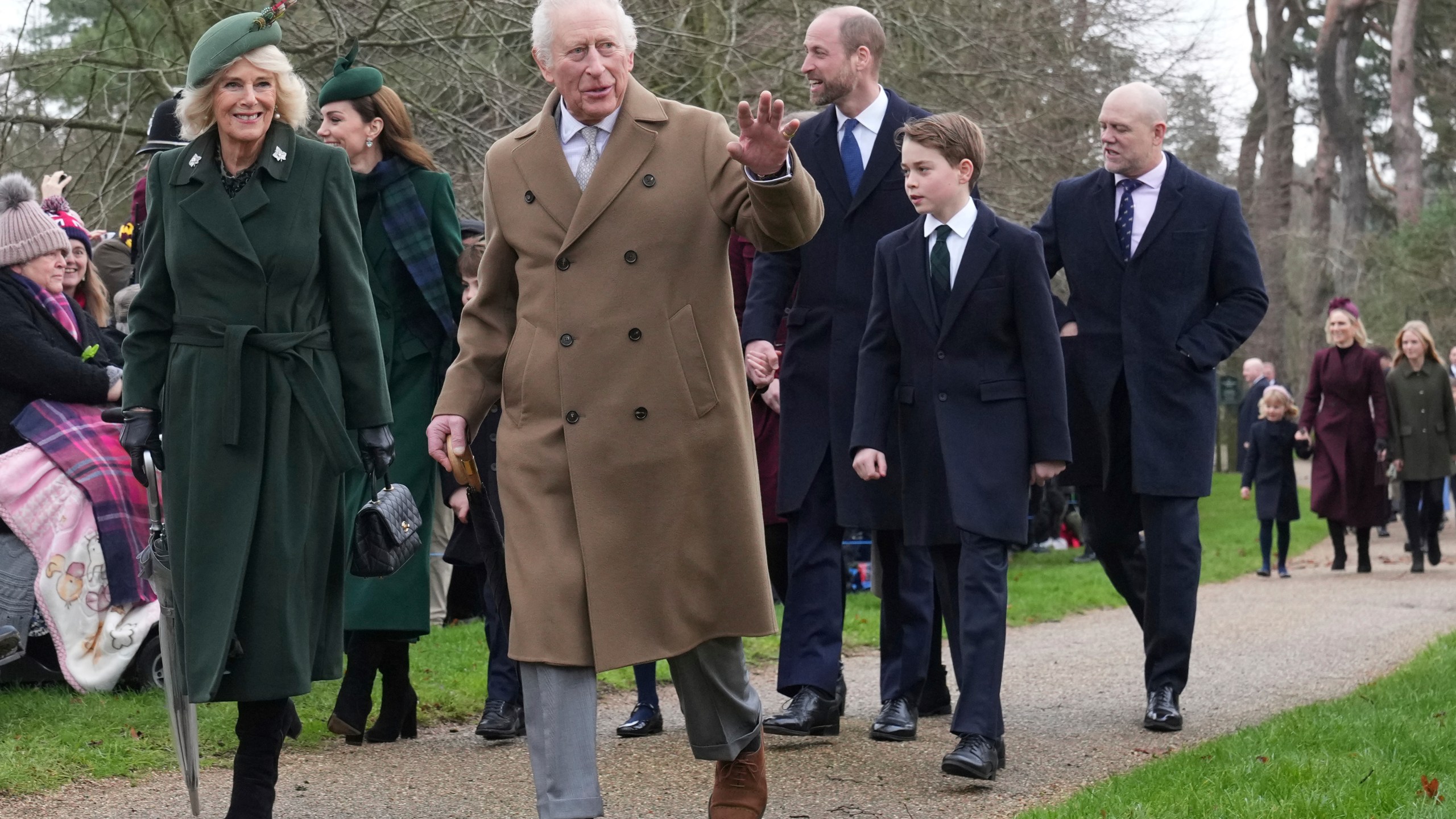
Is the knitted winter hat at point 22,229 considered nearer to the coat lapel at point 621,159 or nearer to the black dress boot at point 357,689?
the black dress boot at point 357,689

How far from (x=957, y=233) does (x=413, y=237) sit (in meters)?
1.89

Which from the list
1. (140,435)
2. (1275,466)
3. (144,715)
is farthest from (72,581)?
(1275,466)

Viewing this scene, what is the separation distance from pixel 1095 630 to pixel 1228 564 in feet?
20.0

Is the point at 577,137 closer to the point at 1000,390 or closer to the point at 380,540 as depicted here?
the point at 380,540

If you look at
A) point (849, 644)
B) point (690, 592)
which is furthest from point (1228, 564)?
point (690, 592)

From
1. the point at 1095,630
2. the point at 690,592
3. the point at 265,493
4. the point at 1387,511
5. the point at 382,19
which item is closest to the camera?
the point at 690,592

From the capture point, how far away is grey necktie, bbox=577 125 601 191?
4312 millimetres

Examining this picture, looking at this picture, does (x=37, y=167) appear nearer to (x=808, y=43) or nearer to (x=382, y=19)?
(x=382, y=19)

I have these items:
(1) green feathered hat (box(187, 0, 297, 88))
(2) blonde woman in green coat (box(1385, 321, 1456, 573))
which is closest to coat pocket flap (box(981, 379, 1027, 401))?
(1) green feathered hat (box(187, 0, 297, 88))

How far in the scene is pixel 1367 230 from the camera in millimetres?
34938

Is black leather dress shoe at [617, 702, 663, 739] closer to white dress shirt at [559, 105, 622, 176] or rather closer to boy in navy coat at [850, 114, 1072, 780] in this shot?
boy in navy coat at [850, 114, 1072, 780]

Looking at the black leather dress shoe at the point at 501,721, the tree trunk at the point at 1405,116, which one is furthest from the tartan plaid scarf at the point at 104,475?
the tree trunk at the point at 1405,116

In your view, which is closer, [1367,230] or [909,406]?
[909,406]

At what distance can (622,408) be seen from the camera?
416 centimetres
